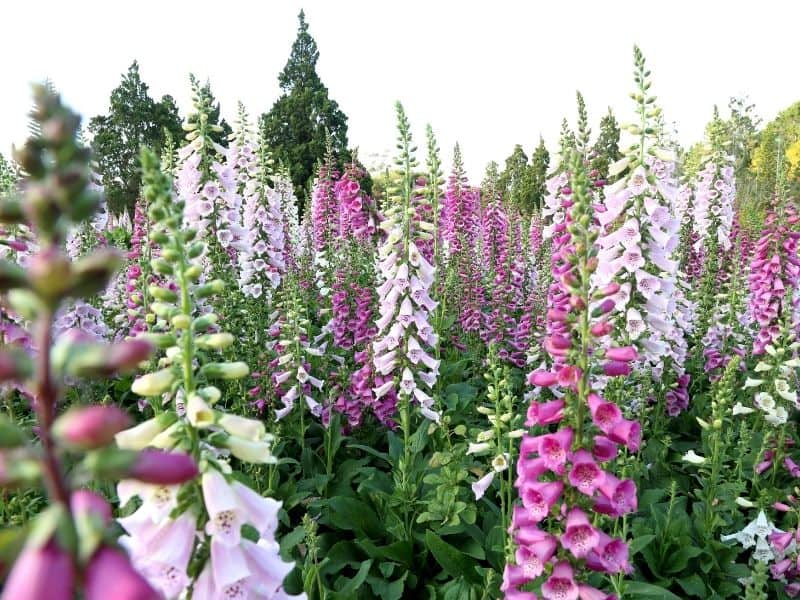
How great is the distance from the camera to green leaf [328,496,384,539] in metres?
4.40

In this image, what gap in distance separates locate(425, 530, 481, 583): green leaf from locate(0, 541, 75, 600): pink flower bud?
3.30m

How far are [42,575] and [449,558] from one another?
11.2 ft

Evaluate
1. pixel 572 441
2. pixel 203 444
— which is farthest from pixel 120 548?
pixel 572 441

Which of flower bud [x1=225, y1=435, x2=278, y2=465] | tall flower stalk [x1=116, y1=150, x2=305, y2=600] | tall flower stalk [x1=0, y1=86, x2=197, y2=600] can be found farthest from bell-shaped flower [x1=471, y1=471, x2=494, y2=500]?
tall flower stalk [x1=0, y1=86, x2=197, y2=600]

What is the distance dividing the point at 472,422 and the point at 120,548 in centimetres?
484

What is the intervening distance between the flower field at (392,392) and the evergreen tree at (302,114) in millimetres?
20627

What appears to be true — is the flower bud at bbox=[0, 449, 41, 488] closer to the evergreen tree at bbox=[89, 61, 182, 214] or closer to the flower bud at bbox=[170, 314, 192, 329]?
the flower bud at bbox=[170, 314, 192, 329]

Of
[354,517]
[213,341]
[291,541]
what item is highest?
[213,341]

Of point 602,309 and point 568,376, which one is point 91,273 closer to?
point 568,376

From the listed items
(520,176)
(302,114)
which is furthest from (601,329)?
(302,114)

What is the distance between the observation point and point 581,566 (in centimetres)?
233

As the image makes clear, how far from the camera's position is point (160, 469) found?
33.2 inches

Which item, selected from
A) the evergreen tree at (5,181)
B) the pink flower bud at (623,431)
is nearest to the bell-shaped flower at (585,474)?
the pink flower bud at (623,431)

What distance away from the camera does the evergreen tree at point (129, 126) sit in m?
29.1
